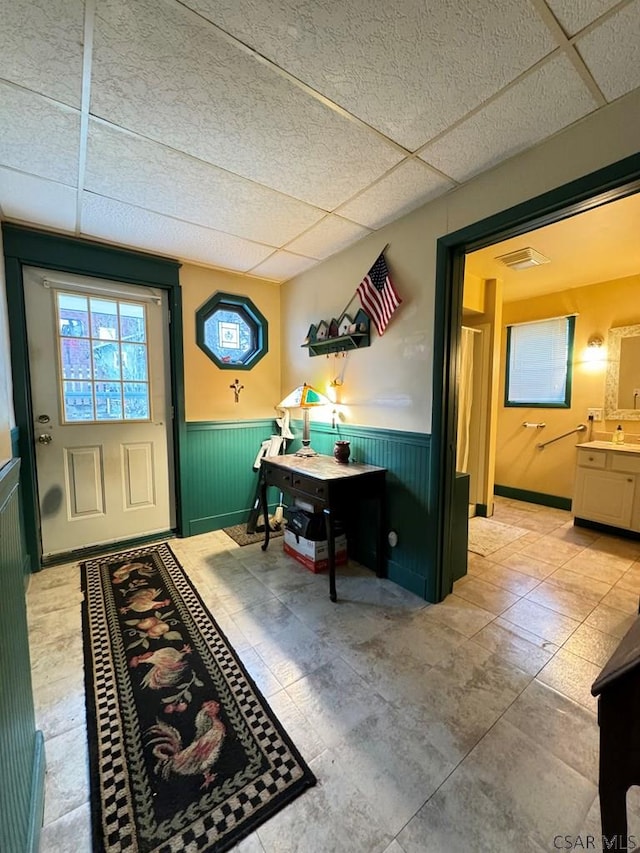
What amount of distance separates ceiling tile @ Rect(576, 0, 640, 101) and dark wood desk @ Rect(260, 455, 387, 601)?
2.05 m

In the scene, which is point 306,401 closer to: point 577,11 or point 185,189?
point 185,189

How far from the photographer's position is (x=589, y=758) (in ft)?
4.12

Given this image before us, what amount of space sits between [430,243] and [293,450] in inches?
85.3

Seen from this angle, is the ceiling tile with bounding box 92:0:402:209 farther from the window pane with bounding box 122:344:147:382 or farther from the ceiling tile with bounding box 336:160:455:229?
the window pane with bounding box 122:344:147:382

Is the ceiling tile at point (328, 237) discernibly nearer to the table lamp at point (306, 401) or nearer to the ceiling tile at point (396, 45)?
the ceiling tile at point (396, 45)

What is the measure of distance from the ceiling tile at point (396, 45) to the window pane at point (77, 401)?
247cm

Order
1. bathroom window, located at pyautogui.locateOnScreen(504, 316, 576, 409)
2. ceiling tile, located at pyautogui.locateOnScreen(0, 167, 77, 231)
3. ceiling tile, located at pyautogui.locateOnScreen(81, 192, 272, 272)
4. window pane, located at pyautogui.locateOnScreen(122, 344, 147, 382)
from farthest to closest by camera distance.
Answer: bathroom window, located at pyautogui.locateOnScreen(504, 316, 576, 409) < window pane, located at pyautogui.locateOnScreen(122, 344, 147, 382) < ceiling tile, located at pyautogui.locateOnScreen(81, 192, 272, 272) < ceiling tile, located at pyautogui.locateOnScreen(0, 167, 77, 231)

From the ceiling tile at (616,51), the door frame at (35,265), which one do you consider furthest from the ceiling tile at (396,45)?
the door frame at (35,265)

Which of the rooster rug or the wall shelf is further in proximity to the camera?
the wall shelf

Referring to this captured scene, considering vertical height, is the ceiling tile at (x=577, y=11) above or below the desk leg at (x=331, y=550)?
above

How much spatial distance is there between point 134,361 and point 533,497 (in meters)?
4.66

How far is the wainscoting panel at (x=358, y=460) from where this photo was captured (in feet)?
7.50

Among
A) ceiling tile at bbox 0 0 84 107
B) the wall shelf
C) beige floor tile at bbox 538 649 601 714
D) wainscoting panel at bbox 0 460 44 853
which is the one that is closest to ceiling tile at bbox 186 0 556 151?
ceiling tile at bbox 0 0 84 107

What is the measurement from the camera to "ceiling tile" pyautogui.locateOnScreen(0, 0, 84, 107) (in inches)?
41.1
